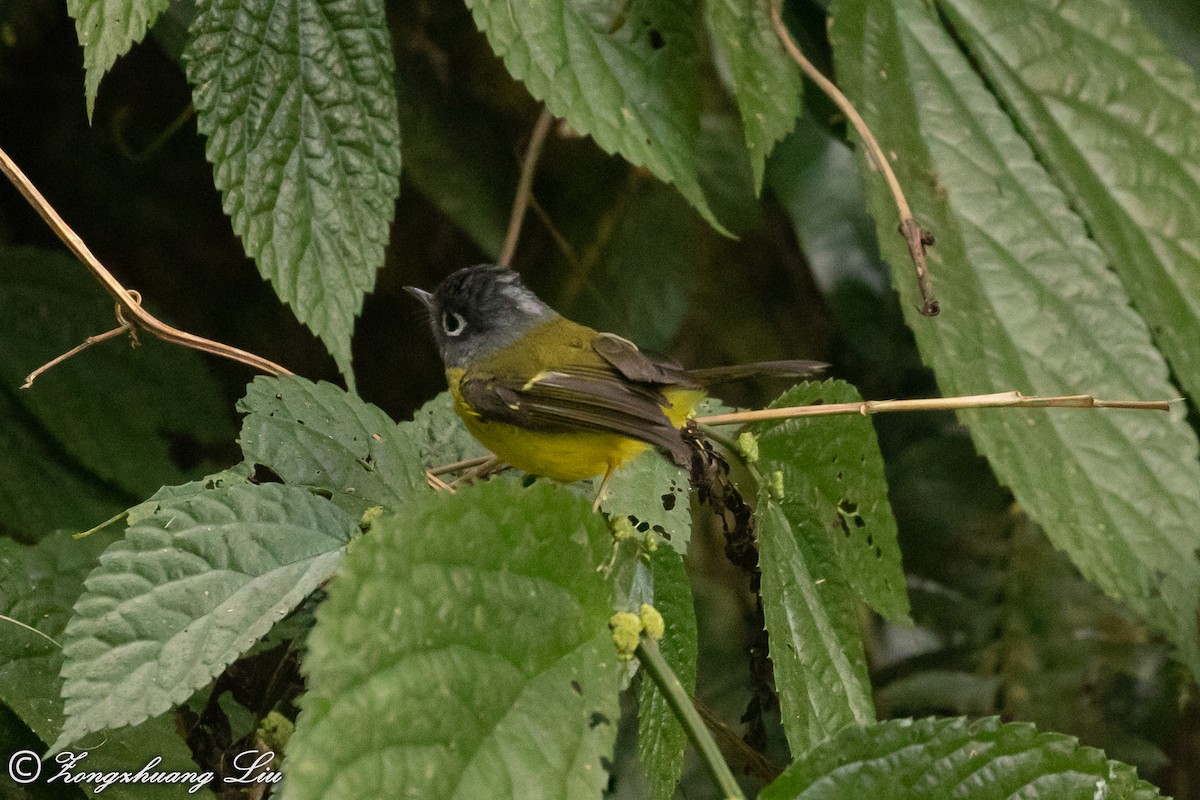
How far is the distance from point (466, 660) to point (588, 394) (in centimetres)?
79

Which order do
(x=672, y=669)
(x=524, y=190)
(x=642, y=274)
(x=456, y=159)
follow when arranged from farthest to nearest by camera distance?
(x=642, y=274), (x=456, y=159), (x=524, y=190), (x=672, y=669)

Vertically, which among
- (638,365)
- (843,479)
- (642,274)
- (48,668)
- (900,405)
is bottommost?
(48,668)

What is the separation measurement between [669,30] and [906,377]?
133 cm

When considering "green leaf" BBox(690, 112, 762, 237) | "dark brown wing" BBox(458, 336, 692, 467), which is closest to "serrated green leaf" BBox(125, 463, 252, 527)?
"dark brown wing" BBox(458, 336, 692, 467)

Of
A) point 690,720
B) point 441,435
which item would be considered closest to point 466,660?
point 690,720

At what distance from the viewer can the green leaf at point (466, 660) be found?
653mm

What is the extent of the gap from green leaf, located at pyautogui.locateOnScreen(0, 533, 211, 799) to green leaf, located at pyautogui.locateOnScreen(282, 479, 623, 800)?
1.41 feet

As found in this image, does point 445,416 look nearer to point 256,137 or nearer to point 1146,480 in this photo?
point 256,137

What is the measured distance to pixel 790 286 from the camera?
Result: 286 cm

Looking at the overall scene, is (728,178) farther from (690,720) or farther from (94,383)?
(690,720)

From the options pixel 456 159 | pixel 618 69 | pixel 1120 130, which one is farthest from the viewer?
pixel 456 159

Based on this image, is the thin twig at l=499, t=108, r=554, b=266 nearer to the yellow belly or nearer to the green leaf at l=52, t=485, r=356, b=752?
the yellow belly

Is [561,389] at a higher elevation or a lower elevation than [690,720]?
lower

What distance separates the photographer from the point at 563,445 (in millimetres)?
1527
